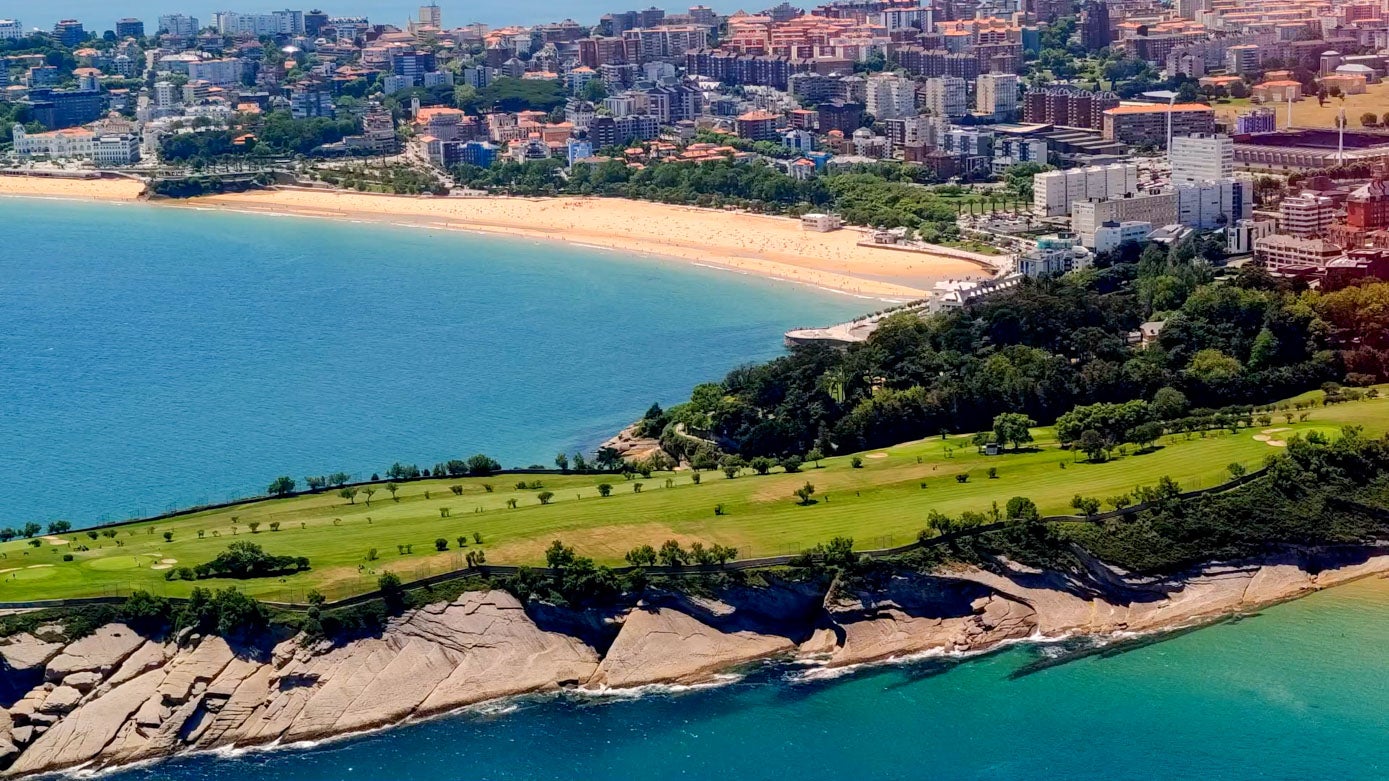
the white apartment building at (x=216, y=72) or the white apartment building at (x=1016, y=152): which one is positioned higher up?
the white apartment building at (x=216, y=72)

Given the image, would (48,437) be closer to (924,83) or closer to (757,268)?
(757,268)

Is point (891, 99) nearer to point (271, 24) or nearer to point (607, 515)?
point (271, 24)

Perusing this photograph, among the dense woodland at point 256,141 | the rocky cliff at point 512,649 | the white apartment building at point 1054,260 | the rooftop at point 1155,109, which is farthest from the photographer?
the dense woodland at point 256,141

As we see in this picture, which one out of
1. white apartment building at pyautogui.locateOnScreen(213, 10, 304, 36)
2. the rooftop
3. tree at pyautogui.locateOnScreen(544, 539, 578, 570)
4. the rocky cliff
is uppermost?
white apartment building at pyautogui.locateOnScreen(213, 10, 304, 36)

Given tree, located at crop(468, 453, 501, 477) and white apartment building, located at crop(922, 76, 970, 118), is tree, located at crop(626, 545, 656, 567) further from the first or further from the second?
white apartment building, located at crop(922, 76, 970, 118)

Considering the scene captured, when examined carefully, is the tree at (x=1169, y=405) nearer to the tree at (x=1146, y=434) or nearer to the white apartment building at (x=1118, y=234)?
the tree at (x=1146, y=434)

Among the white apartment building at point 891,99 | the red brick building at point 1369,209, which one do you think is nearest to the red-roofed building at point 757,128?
the white apartment building at point 891,99

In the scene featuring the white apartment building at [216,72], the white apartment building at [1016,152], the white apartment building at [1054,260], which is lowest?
the white apartment building at [1054,260]

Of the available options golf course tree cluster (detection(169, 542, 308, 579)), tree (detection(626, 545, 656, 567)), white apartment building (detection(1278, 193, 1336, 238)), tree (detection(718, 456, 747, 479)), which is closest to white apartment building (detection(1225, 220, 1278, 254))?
white apartment building (detection(1278, 193, 1336, 238))
